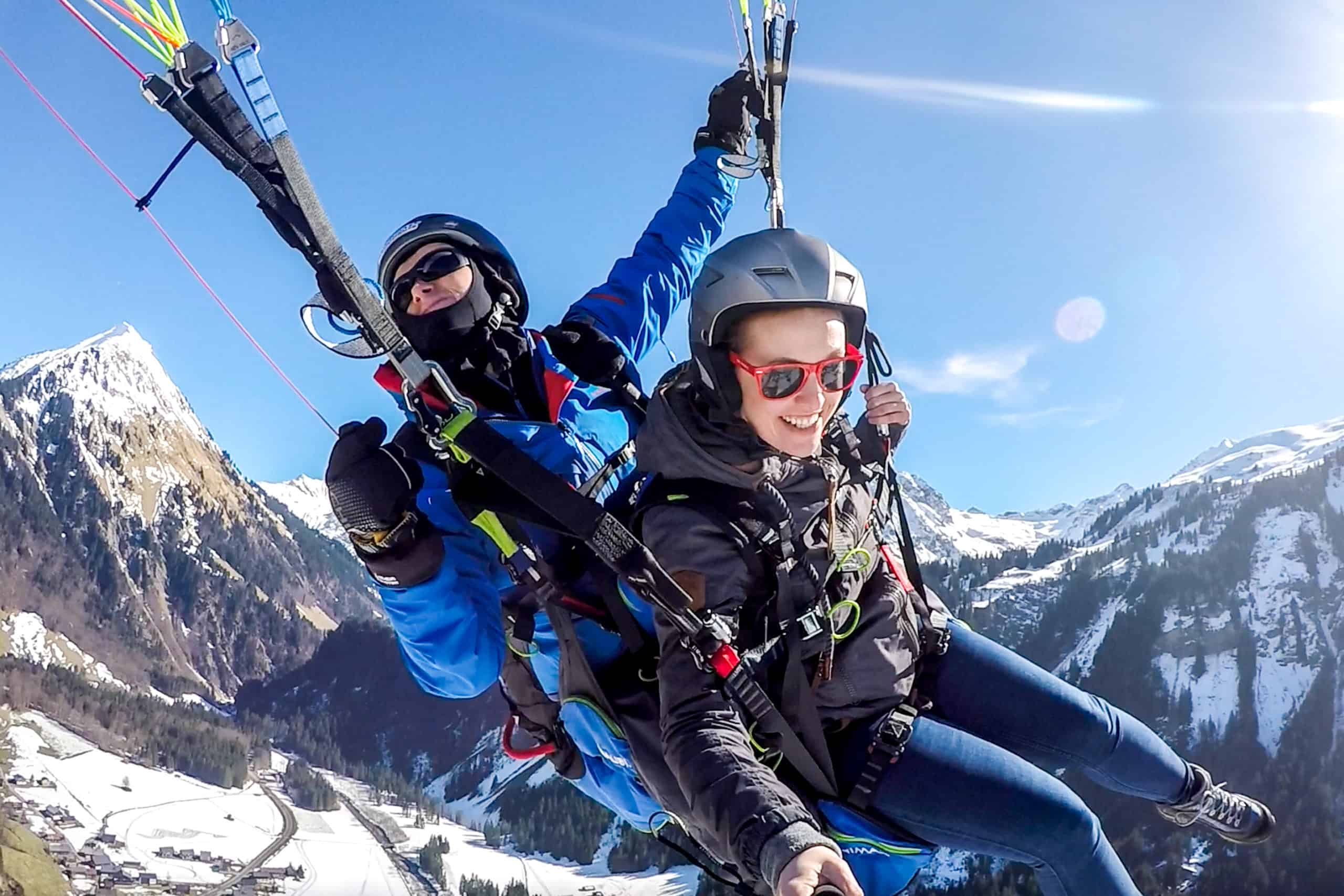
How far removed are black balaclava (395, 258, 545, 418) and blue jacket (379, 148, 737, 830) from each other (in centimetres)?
11

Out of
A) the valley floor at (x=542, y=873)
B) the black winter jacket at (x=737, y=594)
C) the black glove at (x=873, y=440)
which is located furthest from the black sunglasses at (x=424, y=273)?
the valley floor at (x=542, y=873)

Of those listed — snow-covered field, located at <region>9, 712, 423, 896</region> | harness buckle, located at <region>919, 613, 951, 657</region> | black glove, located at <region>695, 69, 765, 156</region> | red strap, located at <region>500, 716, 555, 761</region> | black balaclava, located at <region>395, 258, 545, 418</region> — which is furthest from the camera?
snow-covered field, located at <region>9, 712, 423, 896</region>

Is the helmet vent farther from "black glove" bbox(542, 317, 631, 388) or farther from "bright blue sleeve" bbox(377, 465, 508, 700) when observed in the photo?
"bright blue sleeve" bbox(377, 465, 508, 700)

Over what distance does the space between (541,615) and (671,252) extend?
102 inches

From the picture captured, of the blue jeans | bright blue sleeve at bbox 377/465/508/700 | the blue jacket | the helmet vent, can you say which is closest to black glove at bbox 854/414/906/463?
the helmet vent

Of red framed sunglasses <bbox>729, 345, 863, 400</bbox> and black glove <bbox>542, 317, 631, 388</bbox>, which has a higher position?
black glove <bbox>542, 317, 631, 388</bbox>

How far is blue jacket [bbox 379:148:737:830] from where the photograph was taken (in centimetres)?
413

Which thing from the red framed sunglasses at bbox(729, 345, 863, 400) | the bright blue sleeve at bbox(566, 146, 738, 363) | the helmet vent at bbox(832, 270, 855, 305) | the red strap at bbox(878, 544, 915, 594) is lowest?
the red strap at bbox(878, 544, 915, 594)

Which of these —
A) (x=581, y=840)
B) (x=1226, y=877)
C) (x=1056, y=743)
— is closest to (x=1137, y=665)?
(x=1226, y=877)

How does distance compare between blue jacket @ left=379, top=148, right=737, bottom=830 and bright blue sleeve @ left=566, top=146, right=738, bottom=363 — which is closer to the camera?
blue jacket @ left=379, top=148, right=737, bottom=830

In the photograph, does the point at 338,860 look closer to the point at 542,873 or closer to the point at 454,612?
the point at 542,873

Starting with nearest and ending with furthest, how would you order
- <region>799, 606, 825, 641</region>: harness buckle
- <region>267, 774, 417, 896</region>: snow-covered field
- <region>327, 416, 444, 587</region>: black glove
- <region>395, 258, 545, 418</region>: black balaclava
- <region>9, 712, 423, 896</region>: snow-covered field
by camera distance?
<region>799, 606, 825, 641</region>: harness buckle
<region>327, 416, 444, 587</region>: black glove
<region>395, 258, 545, 418</region>: black balaclava
<region>267, 774, 417, 896</region>: snow-covered field
<region>9, 712, 423, 896</region>: snow-covered field

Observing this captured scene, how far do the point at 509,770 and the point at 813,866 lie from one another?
669 feet

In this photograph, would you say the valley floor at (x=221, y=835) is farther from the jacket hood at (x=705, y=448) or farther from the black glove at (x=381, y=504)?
the jacket hood at (x=705, y=448)
